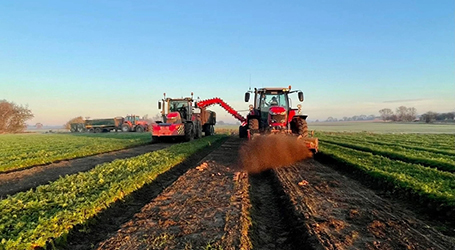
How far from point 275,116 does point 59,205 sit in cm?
1061

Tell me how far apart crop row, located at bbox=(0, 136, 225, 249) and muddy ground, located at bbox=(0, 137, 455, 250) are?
255 mm

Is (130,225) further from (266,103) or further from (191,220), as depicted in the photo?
(266,103)

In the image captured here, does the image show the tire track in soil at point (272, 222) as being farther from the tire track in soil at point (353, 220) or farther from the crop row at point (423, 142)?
the crop row at point (423, 142)

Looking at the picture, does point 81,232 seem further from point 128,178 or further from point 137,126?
point 137,126

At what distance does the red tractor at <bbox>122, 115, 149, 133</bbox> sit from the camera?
157 feet

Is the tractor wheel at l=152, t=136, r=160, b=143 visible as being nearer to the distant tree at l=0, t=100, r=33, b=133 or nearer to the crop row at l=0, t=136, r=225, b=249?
the crop row at l=0, t=136, r=225, b=249

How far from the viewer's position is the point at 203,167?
11.1 metres

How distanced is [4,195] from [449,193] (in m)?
10.7

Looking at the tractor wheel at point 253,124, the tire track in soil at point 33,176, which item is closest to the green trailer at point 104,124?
the tire track in soil at point 33,176

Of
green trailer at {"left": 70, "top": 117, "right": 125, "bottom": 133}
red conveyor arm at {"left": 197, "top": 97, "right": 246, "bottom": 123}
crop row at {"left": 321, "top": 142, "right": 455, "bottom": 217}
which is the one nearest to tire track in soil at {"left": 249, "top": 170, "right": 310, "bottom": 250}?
crop row at {"left": 321, "top": 142, "right": 455, "bottom": 217}

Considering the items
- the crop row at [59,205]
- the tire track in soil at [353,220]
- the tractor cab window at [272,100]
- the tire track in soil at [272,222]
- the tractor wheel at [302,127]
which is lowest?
the tire track in soil at [272,222]

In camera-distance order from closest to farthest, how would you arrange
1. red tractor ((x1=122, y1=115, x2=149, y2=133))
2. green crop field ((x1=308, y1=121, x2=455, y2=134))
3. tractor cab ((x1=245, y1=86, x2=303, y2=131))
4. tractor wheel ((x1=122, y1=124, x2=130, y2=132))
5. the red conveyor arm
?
tractor cab ((x1=245, y1=86, x2=303, y2=131)) < the red conveyor arm < green crop field ((x1=308, y1=121, x2=455, y2=134)) < red tractor ((x1=122, y1=115, x2=149, y2=133)) < tractor wheel ((x1=122, y1=124, x2=130, y2=132))

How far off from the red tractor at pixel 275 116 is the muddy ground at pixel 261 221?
5.58 metres

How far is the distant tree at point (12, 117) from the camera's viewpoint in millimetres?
63022
